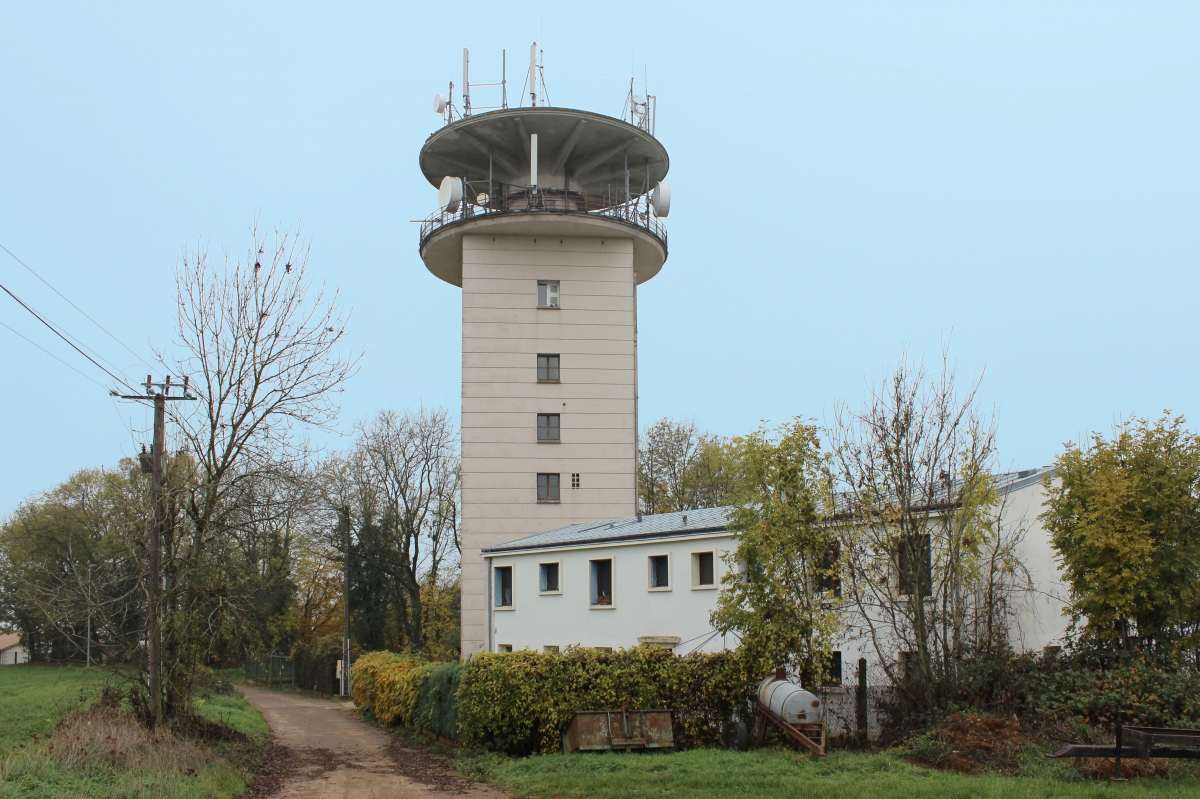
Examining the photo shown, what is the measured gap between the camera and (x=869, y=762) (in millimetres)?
14844

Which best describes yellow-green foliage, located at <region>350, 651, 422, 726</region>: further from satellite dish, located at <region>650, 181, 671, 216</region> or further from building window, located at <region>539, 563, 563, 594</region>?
satellite dish, located at <region>650, 181, 671, 216</region>

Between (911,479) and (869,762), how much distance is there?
538cm

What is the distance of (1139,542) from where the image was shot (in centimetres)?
1623

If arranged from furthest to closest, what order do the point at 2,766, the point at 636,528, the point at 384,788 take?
the point at 636,528
the point at 384,788
the point at 2,766

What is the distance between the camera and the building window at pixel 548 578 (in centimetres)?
2984

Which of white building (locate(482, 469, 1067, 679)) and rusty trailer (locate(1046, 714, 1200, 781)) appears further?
white building (locate(482, 469, 1067, 679))

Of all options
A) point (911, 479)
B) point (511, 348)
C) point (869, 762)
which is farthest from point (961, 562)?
point (511, 348)

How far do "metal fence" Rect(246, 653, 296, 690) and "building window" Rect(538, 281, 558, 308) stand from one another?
29.3 meters

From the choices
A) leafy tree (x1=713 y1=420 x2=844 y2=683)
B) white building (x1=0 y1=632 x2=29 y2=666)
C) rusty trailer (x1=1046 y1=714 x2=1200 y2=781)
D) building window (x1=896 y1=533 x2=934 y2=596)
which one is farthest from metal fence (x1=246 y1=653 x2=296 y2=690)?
rusty trailer (x1=1046 y1=714 x2=1200 y2=781)

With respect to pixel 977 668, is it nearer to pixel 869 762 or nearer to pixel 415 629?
pixel 869 762

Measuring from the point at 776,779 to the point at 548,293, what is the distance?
2573cm

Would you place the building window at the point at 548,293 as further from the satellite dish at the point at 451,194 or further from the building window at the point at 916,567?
the building window at the point at 916,567

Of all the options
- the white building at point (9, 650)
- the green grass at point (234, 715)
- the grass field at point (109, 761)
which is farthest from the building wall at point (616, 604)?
the white building at point (9, 650)

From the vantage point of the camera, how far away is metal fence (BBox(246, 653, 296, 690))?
56875 millimetres
